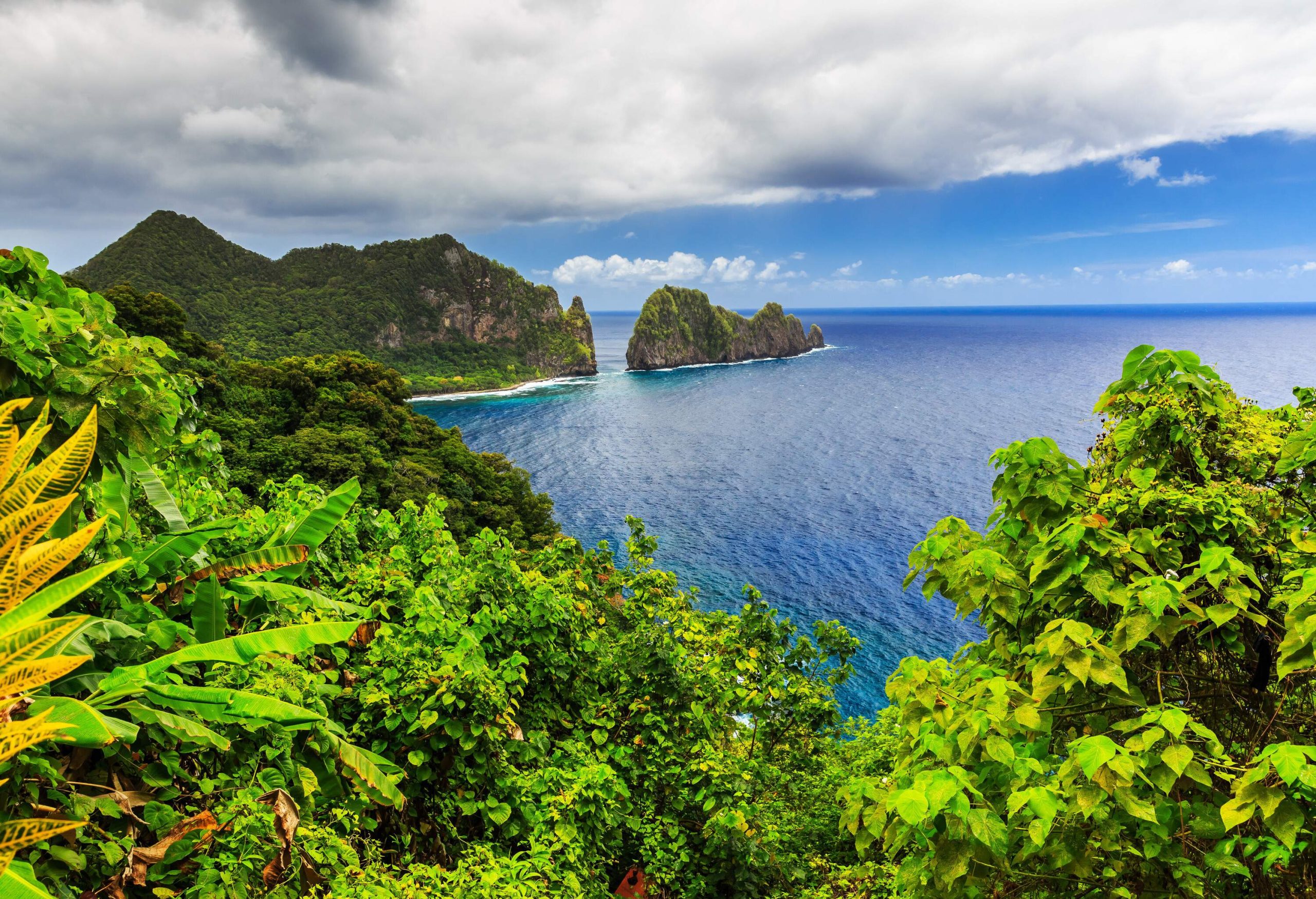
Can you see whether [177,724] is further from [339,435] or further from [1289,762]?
[339,435]

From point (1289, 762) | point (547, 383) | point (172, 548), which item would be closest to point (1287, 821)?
point (1289, 762)

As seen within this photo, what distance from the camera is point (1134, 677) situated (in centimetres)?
407

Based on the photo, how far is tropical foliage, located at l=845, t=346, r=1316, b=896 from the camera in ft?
10.3

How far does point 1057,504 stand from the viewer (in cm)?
455

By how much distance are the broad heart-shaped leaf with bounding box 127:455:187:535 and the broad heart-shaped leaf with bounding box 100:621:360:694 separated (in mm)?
1611

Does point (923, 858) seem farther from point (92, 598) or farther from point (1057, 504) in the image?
point (92, 598)

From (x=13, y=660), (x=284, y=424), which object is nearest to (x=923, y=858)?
(x=13, y=660)

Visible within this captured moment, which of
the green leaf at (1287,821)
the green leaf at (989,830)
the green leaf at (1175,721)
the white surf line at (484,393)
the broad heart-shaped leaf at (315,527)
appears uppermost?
the white surf line at (484,393)

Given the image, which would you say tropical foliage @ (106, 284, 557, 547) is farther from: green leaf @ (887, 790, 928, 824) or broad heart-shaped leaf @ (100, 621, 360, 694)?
green leaf @ (887, 790, 928, 824)

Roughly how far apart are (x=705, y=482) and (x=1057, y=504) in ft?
192

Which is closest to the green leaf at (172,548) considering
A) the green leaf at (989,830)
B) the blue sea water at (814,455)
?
the green leaf at (989,830)

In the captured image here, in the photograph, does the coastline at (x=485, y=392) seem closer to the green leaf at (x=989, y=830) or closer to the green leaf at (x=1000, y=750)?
the green leaf at (x=1000, y=750)

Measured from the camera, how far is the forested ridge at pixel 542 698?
3.13m

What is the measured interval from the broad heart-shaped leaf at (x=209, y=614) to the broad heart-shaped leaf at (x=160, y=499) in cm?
96
